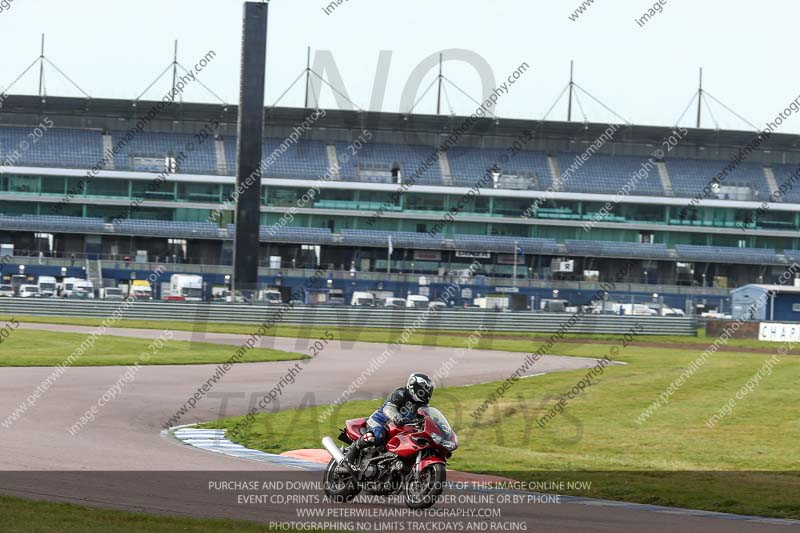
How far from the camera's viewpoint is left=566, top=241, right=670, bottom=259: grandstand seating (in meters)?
99.6

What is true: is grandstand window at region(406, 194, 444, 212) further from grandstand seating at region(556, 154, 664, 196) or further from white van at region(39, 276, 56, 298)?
white van at region(39, 276, 56, 298)

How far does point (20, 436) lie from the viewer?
1991cm

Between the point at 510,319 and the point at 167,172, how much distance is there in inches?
1539

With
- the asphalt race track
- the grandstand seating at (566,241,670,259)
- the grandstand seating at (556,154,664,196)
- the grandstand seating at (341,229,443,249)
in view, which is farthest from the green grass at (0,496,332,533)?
the grandstand seating at (556,154,664,196)

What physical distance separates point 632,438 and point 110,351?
23.4m

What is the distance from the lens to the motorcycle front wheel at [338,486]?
14.1 metres

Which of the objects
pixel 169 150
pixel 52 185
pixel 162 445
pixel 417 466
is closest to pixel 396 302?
pixel 169 150

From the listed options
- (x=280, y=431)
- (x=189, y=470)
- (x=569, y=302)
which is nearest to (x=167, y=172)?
(x=569, y=302)

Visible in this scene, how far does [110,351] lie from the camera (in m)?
41.9

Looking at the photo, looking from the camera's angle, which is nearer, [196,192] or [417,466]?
[417,466]

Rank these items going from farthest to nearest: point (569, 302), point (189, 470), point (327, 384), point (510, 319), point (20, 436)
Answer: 1. point (569, 302)
2. point (510, 319)
3. point (327, 384)
4. point (20, 436)
5. point (189, 470)

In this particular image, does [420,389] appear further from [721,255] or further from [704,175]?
[704,175]

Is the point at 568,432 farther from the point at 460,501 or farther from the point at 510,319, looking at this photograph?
the point at 510,319

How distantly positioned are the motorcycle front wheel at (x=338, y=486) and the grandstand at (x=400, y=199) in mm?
79785
